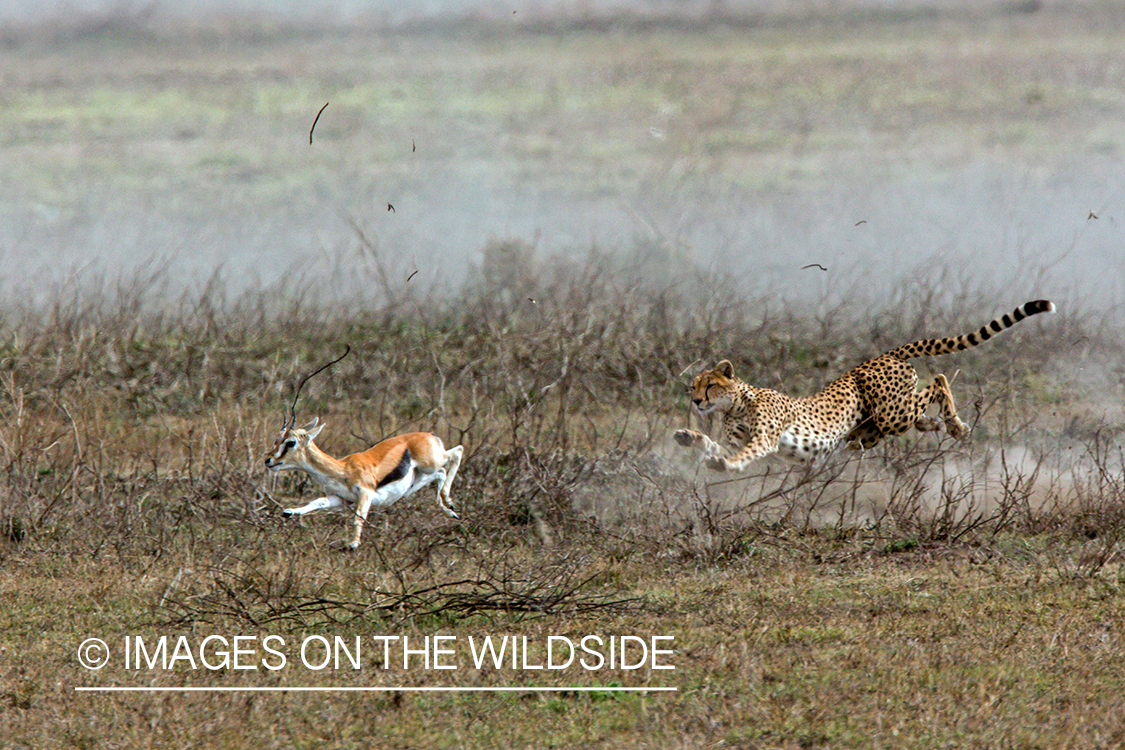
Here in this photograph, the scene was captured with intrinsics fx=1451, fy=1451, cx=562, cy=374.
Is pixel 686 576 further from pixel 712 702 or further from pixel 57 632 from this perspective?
pixel 57 632

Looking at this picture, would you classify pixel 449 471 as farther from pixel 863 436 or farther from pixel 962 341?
pixel 962 341

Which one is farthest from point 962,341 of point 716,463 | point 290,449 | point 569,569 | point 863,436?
point 290,449

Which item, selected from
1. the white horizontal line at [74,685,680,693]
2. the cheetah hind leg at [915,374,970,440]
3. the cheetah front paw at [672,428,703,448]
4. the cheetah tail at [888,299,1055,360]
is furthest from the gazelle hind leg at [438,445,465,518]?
the cheetah tail at [888,299,1055,360]

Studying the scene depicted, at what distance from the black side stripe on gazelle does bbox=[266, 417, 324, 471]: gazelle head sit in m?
0.59

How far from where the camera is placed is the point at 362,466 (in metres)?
10.3

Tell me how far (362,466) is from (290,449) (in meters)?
0.55

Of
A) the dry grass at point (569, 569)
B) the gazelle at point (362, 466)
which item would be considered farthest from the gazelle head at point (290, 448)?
the dry grass at point (569, 569)

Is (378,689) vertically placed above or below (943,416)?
below

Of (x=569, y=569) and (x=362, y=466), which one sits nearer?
(x=362, y=466)

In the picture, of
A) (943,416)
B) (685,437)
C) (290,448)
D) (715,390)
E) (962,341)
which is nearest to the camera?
(290,448)

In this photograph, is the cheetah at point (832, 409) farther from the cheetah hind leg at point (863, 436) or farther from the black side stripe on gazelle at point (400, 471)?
the black side stripe on gazelle at point (400, 471)

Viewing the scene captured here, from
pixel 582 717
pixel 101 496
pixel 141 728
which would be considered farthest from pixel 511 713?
pixel 101 496

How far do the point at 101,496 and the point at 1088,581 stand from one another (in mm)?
8132

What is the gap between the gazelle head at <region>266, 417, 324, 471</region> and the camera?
9.94 metres
